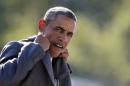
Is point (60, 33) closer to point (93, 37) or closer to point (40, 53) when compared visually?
point (40, 53)

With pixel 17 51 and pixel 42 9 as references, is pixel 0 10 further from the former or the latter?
pixel 17 51

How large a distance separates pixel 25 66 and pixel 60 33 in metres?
0.28

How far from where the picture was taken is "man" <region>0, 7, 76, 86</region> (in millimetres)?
3494

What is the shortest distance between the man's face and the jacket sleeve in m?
0.09

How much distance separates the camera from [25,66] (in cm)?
349

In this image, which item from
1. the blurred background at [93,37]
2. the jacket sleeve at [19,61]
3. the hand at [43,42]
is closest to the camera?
the jacket sleeve at [19,61]

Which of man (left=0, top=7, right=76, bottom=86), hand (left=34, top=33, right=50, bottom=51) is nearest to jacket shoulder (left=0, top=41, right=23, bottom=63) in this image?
man (left=0, top=7, right=76, bottom=86)

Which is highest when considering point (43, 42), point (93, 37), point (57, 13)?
point (57, 13)

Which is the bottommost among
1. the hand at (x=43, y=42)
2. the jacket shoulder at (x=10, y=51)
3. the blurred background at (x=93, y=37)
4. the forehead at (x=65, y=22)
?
the blurred background at (x=93, y=37)

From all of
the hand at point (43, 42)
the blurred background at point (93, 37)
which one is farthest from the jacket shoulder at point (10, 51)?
the blurred background at point (93, 37)

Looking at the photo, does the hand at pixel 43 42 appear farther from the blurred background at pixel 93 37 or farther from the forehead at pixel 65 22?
the blurred background at pixel 93 37

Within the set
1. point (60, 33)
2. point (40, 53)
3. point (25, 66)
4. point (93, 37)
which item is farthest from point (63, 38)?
point (93, 37)

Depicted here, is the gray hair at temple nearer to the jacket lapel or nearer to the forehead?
the forehead

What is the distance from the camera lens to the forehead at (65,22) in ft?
12.0
